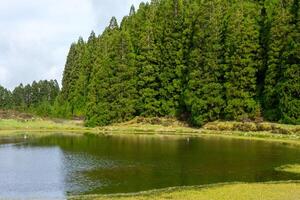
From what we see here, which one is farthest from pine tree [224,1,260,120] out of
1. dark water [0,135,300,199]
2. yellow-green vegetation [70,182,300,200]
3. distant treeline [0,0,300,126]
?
Result: yellow-green vegetation [70,182,300,200]

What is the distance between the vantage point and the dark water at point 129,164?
39031 mm

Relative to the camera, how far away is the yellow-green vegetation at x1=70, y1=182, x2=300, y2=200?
32688 mm

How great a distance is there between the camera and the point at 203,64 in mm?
101688

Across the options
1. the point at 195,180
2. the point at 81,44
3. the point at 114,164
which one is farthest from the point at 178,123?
the point at 81,44

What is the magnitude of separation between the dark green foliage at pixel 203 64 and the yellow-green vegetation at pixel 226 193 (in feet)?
163

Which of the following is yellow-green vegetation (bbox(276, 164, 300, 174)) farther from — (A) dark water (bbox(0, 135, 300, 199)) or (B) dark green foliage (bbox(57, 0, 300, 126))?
(B) dark green foliage (bbox(57, 0, 300, 126))

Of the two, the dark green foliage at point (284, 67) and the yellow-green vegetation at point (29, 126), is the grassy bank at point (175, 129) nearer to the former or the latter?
the yellow-green vegetation at point (29, 126)

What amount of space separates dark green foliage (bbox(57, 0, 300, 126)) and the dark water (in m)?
20.3

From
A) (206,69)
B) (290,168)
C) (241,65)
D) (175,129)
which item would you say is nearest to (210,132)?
(175,129)

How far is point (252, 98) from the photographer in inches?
3713

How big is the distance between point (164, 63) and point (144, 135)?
2892 centimetres

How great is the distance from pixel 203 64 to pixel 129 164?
55.2 metres

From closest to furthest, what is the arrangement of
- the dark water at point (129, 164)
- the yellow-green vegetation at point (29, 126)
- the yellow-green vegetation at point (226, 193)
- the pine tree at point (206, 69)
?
1. the yellow-green vegetation at point (226, 193)
2. the dark water at point (129, 164)
3. the pine tree at point (206, 69)
4. the yellow-green vegetation at point (29, 126)

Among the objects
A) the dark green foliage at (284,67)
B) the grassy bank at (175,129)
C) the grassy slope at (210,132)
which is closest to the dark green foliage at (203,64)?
the dark green foliage at (284,67)
